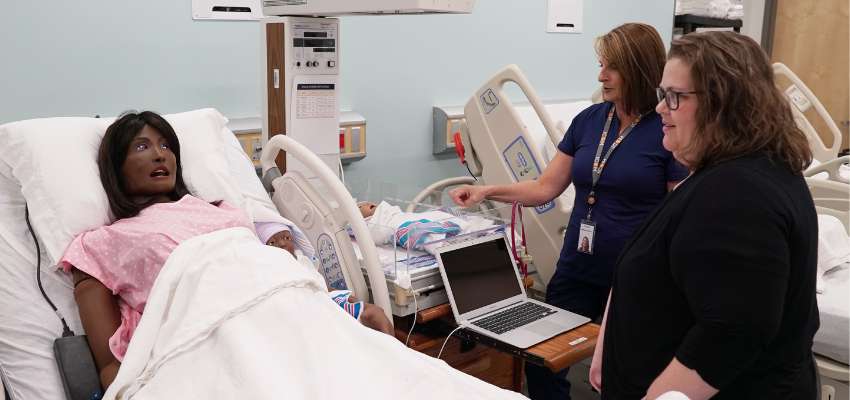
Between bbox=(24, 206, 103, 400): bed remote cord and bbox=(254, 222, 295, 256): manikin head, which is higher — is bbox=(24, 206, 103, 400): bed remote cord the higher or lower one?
the lower one

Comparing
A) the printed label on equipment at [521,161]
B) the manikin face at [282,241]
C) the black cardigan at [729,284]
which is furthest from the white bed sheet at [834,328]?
the manikin face at [282,241]

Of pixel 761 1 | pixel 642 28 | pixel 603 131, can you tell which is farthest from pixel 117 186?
pixel 761 1

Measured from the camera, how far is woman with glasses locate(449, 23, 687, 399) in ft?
6.86

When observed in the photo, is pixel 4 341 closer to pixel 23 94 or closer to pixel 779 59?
pixel 23 94

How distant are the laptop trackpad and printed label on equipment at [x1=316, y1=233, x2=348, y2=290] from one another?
597 millimetres

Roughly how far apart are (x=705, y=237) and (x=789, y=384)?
37cm

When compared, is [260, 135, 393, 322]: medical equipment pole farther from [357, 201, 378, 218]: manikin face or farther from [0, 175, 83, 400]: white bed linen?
[0, 175, 83, 400]: white bed linen

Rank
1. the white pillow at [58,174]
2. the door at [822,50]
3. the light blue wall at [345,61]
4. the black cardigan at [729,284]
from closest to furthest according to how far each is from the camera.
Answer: the black cardigan at [729,284] → the white pillow at [58,174] → the light blue wall at [345,61] → the door at [822,50]

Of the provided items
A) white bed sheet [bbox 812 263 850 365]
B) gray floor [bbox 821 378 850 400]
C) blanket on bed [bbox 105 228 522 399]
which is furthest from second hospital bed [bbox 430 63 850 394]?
blanket on bed [bbox 105 228 522 399]

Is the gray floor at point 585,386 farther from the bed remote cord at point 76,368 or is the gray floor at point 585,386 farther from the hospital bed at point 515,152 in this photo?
the bed remote cord at point 76,368

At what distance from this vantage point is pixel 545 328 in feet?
6.92

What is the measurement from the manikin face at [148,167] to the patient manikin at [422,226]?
0.66 m

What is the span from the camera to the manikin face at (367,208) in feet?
8.46

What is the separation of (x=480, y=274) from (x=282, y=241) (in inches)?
25.4
